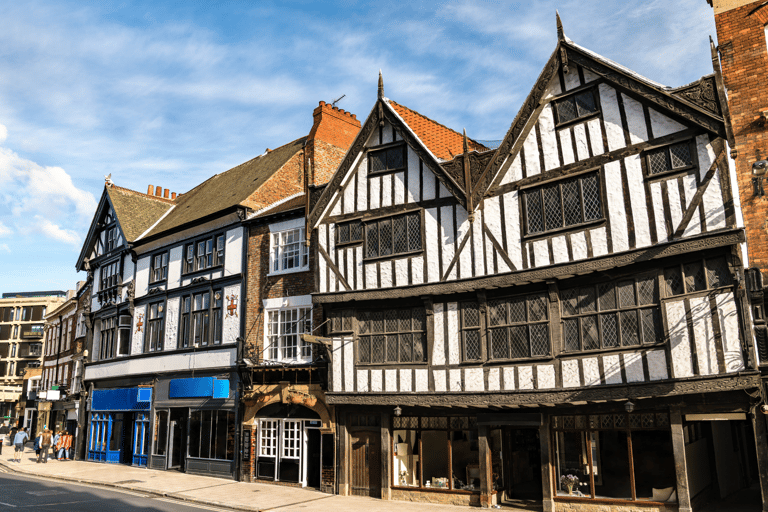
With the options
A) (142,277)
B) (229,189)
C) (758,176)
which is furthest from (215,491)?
Result: (758,176)

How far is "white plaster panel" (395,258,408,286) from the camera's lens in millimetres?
17328

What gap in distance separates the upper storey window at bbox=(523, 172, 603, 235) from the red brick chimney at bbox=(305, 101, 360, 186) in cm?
1184

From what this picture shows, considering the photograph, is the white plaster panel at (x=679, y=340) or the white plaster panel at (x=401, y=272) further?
the white plaster panel at (x=401, y=272)

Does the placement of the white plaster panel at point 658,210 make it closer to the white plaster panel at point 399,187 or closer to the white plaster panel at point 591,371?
the white plaster panel at point 591,371

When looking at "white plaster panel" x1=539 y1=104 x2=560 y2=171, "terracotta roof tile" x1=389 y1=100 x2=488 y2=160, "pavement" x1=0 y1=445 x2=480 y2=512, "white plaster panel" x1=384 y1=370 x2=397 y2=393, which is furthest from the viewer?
"terracotta roof tile" x1=389 y1=100 x2=488 y2=160

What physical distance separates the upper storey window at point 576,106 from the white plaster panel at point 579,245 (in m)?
2.97

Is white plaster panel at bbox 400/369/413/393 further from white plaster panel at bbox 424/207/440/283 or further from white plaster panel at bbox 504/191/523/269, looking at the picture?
white plaster panel at bbox 504/191/523/269

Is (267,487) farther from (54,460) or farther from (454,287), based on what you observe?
(54,460)

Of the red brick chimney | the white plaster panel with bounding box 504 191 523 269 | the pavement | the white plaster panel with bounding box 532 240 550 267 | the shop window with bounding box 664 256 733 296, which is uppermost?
the red brick chimney

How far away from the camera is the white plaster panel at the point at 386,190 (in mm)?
18203

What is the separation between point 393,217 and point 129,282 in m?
17.3

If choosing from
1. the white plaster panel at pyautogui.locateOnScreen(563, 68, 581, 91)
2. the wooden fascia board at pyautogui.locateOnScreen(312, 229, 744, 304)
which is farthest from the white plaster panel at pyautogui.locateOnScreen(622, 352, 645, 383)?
the white plaster panel at pyautogui.locateOnScreen(563, 68, 581, 91)

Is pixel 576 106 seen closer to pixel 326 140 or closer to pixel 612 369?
pixel 612 369

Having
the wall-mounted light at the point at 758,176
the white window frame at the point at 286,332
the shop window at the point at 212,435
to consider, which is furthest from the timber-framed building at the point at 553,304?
the shop window at the point at 212,435
